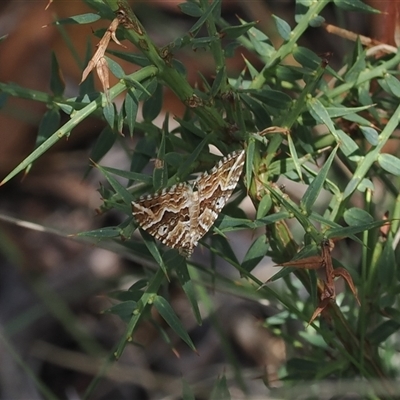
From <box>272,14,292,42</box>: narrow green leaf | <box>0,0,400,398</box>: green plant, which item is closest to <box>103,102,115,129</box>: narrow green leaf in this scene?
<box>0,0,400,398</box>: green plant

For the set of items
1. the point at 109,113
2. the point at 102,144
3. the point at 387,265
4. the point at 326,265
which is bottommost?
the point at 387,265

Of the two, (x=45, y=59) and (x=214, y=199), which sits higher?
(x=214, y=199)

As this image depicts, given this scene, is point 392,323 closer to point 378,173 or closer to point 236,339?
point 378,173

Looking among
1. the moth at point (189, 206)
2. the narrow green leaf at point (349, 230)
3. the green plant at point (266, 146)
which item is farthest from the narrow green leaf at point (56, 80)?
the narrow green leaf at point (349, 230)

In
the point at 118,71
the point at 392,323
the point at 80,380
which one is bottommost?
the point at 80,380

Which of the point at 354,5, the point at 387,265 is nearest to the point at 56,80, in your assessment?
the point at 354,5

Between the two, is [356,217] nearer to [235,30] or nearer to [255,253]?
[255,253]

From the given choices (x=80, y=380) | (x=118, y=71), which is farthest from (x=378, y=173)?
(x=80, y=380)
